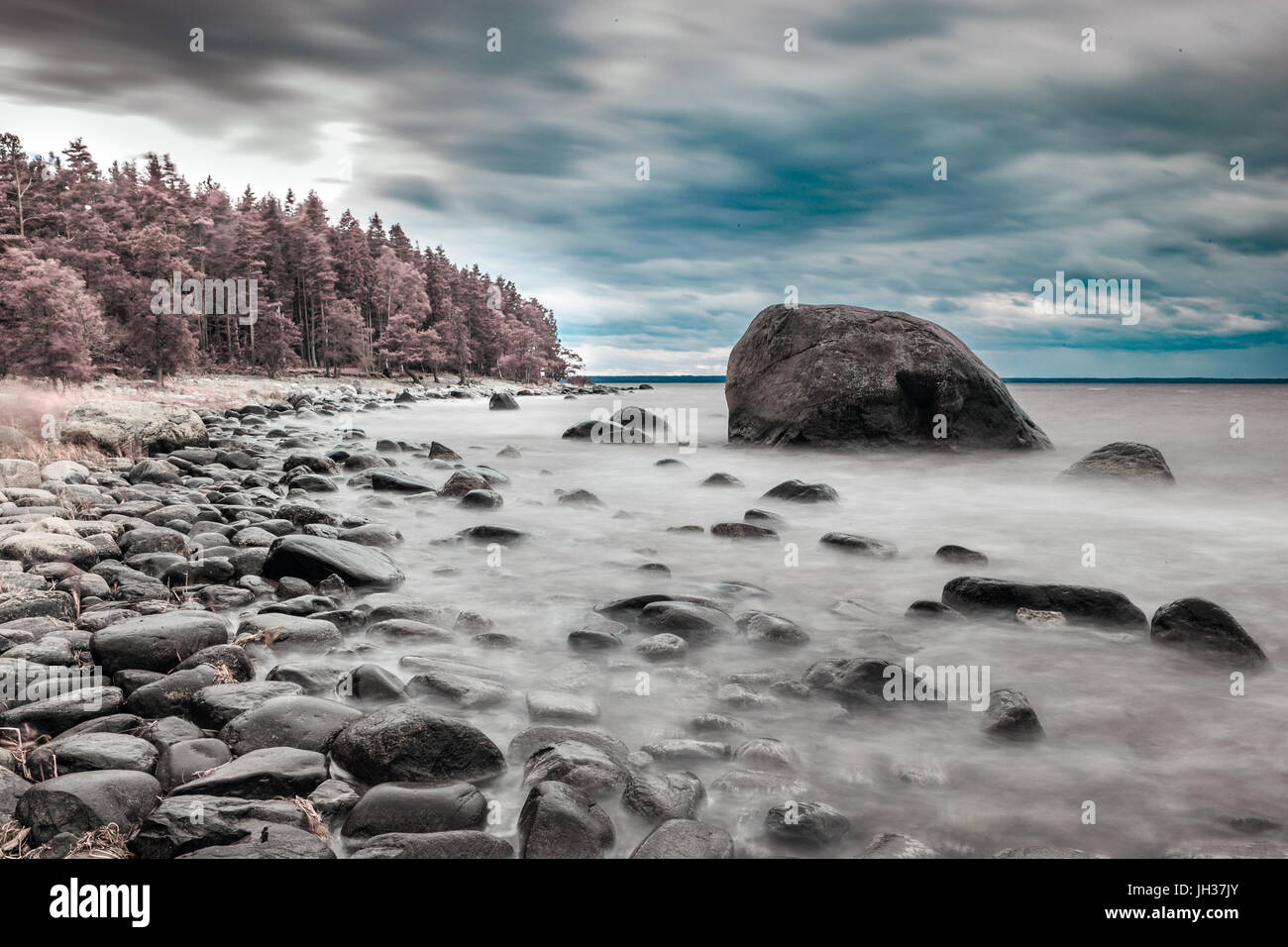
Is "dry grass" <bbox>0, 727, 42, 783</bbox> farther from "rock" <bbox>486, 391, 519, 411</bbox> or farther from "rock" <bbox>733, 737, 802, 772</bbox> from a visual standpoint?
"rock" <bbox>486, 391, 519, 411</bbox>

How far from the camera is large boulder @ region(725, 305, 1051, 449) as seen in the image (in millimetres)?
13719

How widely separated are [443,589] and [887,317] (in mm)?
11329

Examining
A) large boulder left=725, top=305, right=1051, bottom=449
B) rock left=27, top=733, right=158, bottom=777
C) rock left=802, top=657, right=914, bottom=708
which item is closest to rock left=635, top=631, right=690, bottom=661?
rock left=802, top=657, right=914, bottom=708

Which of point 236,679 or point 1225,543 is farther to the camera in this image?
point 1225,543

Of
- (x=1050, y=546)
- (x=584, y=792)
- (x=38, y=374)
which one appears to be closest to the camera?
(x=584, y=792)

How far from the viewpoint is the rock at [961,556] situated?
21.9ft

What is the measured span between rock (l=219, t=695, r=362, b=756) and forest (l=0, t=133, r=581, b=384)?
31.5 meters

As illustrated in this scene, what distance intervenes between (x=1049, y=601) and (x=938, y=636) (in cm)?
100

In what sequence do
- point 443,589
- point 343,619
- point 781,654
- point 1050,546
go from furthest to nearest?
point 1050,546 < point 443,589 < point 343,619 < point 781,654

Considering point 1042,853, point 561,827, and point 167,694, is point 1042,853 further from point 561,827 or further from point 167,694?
Result: point 167,694
